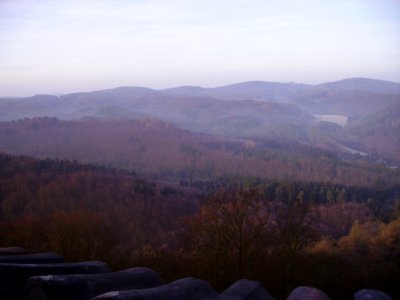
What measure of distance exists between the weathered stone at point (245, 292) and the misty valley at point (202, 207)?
6.17 meters

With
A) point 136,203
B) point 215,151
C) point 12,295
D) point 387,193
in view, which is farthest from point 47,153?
point 12,295

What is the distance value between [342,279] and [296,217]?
11.0 feet

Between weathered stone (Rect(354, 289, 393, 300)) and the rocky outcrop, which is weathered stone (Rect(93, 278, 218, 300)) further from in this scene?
weathered stone (Rect(354, 289, 393, 300))

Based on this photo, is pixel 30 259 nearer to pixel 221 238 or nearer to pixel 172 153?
pixel 221 238

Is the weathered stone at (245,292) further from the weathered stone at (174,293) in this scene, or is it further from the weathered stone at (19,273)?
the weathered stone at (19,273)

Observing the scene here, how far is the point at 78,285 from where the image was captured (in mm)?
6902

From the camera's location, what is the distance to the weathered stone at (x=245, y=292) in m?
6.98

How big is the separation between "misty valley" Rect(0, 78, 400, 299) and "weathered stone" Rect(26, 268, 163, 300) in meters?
6.52

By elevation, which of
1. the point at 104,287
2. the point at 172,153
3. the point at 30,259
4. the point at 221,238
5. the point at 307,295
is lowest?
the point at 172,153

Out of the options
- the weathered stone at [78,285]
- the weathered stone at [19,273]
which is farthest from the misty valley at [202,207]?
the weathered stone at [19,273]

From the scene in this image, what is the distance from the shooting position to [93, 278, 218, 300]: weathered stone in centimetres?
615

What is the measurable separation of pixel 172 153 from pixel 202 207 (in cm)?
9761

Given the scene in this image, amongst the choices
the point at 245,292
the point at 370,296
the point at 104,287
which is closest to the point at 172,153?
the point at 370,296

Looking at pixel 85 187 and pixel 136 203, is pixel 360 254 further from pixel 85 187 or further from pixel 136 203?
pixel 85 187
